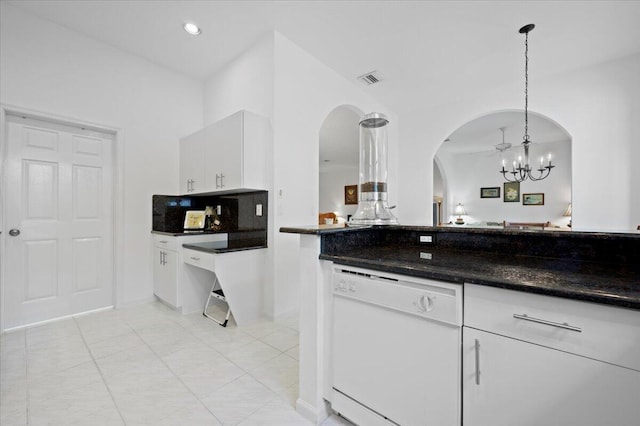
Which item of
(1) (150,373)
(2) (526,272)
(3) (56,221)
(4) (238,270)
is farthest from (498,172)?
(3) (56,221)

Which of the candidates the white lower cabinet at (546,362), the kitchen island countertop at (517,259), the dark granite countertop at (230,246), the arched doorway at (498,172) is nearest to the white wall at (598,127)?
the arched doorway at (498,172)

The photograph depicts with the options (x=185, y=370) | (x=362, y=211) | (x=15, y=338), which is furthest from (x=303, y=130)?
(x=15, y=338)

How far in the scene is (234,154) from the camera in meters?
2.74

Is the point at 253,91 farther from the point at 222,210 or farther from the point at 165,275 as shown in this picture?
the point at 165,275

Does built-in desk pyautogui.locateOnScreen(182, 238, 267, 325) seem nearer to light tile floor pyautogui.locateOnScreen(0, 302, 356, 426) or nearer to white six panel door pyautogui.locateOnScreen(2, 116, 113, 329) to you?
light tile floor pyautogui.locateOnScreen(0, 302, 356, 426)

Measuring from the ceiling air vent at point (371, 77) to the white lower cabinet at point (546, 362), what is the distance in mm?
3340

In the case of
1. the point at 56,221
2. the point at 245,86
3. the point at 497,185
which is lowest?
the point at 56,221

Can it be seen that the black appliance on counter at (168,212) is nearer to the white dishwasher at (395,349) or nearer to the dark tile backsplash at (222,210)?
the dark tile backsplash at (222,210)

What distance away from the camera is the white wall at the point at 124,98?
254cm

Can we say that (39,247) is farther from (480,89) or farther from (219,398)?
(480,89)

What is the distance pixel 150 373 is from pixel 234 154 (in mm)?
1914

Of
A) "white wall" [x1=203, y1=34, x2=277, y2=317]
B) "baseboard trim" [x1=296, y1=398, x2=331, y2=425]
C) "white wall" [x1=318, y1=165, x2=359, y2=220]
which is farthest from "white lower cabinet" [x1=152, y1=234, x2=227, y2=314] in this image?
"white wall" [x1=318, y1=165, x2=359, y2=220]

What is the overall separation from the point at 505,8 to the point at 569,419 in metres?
3.07

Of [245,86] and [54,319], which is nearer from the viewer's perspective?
[54,319]
